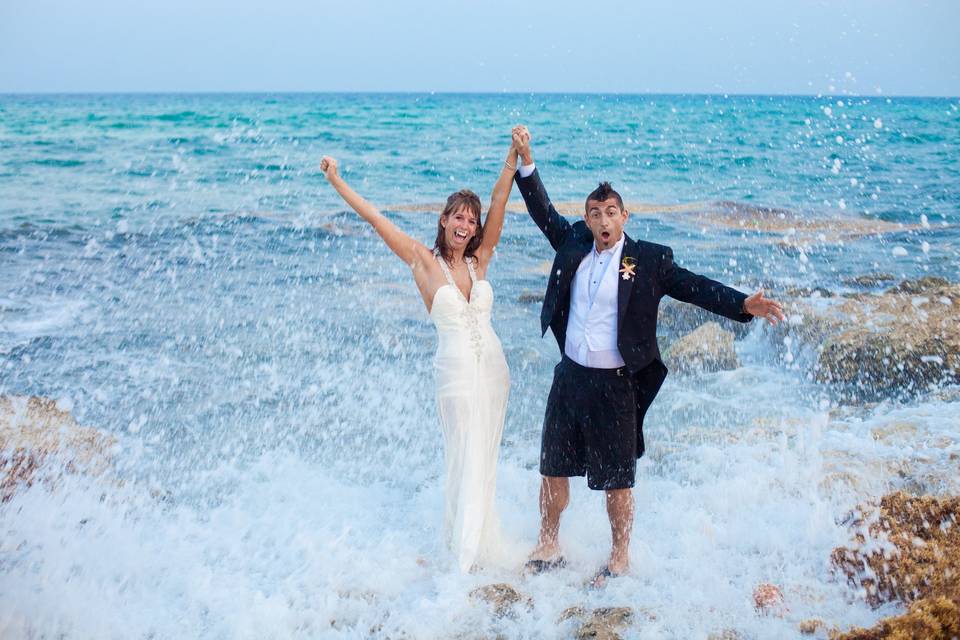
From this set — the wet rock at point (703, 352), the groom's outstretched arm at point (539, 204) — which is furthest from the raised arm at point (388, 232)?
the wet rock at point (703, 352)

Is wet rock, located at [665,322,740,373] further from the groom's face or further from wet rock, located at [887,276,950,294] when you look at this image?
the groom's face

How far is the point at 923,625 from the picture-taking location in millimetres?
3408

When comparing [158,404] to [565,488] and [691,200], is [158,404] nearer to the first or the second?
[565,488]

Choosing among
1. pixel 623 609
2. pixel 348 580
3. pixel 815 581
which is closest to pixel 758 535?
pixel 815 581

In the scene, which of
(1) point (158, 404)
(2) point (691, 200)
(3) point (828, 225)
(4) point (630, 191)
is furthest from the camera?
(4) point (630, 191)

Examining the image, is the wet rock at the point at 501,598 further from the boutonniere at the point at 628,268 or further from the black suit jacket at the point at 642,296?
the boutonniere at the point at 628,268

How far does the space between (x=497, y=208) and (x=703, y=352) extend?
493 cm

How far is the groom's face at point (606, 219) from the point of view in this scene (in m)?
4.28

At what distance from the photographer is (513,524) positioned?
5.41 meters

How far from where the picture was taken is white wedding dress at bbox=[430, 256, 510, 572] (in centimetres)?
463

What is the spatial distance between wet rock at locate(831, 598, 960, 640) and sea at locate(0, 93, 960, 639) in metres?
0.51

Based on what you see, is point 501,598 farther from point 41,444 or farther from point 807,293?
point 807,293

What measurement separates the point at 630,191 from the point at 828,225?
5.93 metres

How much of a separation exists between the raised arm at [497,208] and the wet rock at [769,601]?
2342 millimetres
